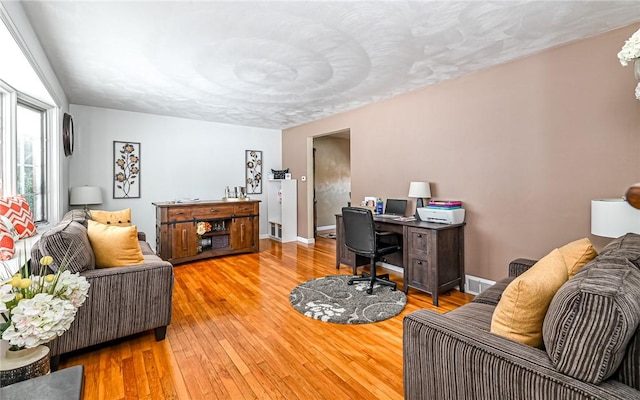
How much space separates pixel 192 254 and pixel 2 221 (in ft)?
8.80

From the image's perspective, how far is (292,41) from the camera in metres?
2.55

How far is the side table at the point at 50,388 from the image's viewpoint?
905mm

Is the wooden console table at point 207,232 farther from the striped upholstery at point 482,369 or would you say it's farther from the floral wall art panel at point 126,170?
the striped upholstery at point 482,369

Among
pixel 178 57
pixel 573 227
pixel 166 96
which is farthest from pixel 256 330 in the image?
pixel 166 96

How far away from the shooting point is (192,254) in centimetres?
479

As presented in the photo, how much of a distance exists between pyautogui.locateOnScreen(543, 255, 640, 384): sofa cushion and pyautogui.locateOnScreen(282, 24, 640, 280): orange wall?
1972 millimetres

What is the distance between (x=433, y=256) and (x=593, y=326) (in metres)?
2.24

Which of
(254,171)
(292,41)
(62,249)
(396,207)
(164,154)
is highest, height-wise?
(292,41)

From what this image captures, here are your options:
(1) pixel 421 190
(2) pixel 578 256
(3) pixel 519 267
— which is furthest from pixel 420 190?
(2) pixel 578 256

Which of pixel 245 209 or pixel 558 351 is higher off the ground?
pixel 245 209

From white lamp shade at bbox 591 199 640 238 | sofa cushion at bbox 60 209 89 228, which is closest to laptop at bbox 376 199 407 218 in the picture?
white lamp shade at bbox 591 199 640 238

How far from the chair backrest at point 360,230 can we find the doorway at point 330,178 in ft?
12.4

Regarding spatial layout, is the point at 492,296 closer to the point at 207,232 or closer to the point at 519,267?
the point at 519,267

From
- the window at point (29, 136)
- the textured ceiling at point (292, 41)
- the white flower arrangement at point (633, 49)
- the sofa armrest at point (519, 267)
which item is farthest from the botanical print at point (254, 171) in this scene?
the white flower arrangement at point (633, 49)
